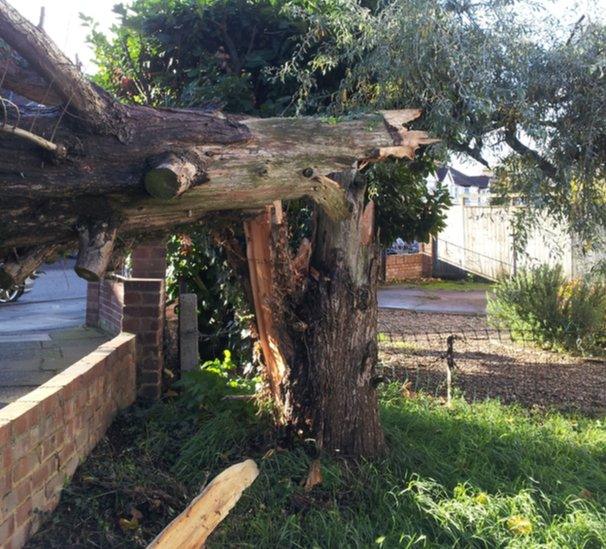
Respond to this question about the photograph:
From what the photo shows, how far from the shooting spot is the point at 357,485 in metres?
5.26

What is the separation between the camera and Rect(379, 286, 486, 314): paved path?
54.0 ft

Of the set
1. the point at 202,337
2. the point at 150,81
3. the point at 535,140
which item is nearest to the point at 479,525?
the point at 535,140

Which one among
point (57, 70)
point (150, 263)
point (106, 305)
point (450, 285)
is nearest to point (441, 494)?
point (57, 70)

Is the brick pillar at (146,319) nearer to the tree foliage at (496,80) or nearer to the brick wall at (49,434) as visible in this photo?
the brick wall at (49,434)

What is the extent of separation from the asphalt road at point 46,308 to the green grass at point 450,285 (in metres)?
8.34

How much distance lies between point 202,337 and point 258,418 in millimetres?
2481

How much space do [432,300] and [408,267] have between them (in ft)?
17.5

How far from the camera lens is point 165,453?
5.82 meters

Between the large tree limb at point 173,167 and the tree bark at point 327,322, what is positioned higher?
the large tree limb at point 173,167

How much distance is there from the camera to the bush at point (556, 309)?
10.4 meters

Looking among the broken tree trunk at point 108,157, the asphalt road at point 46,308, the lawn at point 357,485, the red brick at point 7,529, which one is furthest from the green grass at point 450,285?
the red brick at point 7,529

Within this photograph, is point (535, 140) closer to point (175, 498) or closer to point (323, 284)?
point (323, 284)

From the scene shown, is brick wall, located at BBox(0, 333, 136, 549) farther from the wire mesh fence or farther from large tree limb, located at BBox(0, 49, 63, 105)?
the wire mesh fence

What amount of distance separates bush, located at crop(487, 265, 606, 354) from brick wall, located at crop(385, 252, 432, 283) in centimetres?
1119
